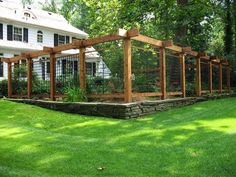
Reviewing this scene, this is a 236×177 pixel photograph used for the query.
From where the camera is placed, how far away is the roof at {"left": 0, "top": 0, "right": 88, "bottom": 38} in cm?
2675

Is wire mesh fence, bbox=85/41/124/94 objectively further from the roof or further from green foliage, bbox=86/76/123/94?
the roof

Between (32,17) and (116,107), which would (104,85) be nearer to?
(116,107)

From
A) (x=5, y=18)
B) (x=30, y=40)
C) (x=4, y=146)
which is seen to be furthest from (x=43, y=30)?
(x=4, y=146)

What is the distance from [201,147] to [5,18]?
22.3 meters

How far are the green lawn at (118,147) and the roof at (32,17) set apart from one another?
1936cm

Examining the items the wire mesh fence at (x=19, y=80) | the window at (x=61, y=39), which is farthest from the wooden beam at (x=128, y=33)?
the window at (x=61, y=39)

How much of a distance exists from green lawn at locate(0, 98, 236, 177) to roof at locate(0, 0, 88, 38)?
19360 mm

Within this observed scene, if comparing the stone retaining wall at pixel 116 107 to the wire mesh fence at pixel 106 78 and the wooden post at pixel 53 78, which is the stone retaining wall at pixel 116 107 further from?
the wire mesh fence at pixel 106 78

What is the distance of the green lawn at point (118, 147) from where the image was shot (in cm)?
463

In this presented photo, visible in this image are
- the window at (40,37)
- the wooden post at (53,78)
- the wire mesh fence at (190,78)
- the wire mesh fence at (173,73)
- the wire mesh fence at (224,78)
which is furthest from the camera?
the window at (40,37)

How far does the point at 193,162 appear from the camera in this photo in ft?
16.1

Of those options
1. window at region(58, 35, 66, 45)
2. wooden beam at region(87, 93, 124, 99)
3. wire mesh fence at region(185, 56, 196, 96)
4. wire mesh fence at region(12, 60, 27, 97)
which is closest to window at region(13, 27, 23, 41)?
window at region(58, 35, 66, 45)

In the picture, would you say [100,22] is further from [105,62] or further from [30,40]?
[105,62]

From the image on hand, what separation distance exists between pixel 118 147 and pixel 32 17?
25.3 meters
